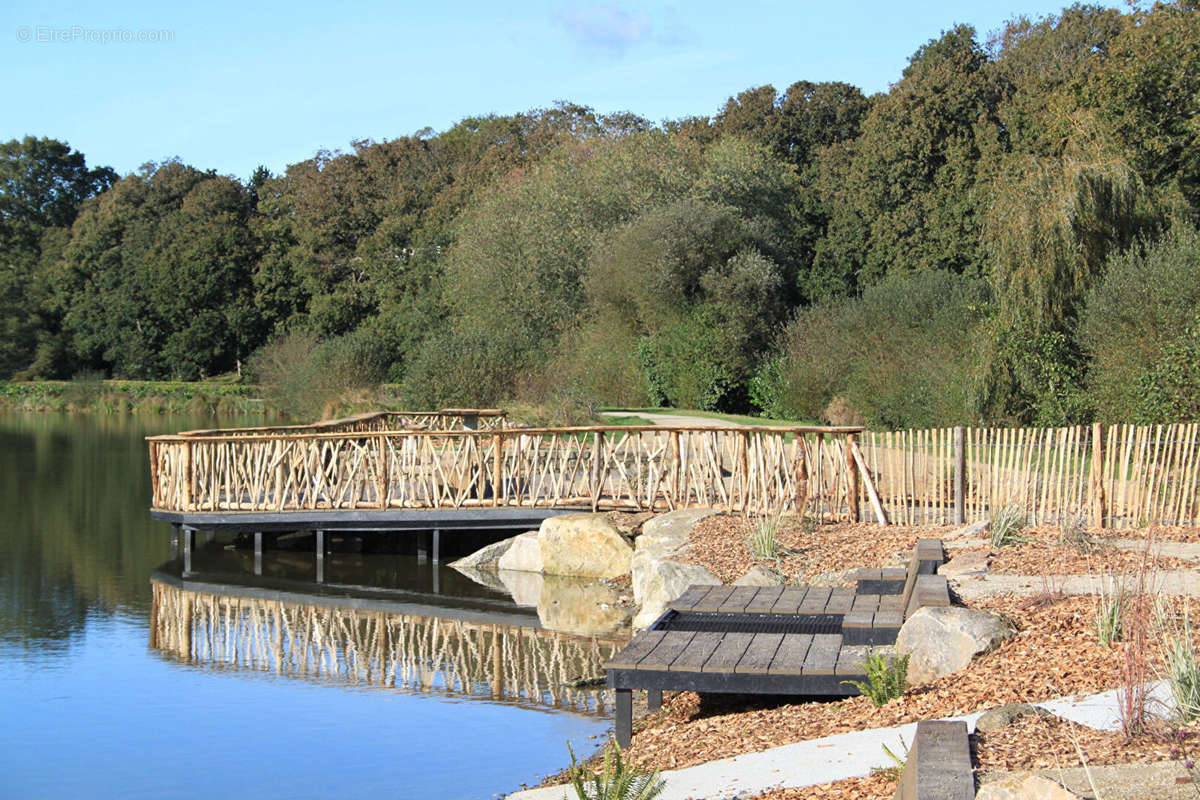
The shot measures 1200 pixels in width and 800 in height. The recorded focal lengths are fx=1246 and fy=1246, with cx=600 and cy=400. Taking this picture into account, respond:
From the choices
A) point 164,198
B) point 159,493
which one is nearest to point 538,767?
point 159,493

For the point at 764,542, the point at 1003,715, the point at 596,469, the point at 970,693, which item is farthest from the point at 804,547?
the point at 1003,715

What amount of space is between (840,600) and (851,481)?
538 centimetres

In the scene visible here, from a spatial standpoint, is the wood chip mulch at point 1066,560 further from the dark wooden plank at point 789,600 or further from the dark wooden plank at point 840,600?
the dark wooden plank at point 789,600

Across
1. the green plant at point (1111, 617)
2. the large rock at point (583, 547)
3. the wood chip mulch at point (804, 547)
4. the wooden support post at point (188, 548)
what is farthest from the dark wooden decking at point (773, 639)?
the wooden support post at point (188, 548)

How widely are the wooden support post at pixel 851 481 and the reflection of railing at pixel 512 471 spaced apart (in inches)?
0.6

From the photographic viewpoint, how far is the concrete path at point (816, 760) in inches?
233

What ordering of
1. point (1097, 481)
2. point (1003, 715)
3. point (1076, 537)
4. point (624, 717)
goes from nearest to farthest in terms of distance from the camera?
1. point (1003, 715)
2. point (624, 717)
3. point (1076, 537)
4. point (1097, 481)

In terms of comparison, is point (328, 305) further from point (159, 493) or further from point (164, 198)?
point (159, 493)

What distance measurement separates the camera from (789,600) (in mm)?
10656

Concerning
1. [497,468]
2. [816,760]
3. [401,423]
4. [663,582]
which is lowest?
[663,582]

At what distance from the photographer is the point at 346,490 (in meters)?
19.8

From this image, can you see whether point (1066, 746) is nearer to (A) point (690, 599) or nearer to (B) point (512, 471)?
(A) point (690, 599)

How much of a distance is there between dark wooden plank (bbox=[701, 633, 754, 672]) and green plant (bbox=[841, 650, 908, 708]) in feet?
3.71

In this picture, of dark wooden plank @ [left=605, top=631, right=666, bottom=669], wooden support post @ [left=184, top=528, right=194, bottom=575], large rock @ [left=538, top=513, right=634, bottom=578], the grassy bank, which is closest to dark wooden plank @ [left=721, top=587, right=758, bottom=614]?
dark wooden plank @ [left=605, top=631, right=666, bottom=669]
